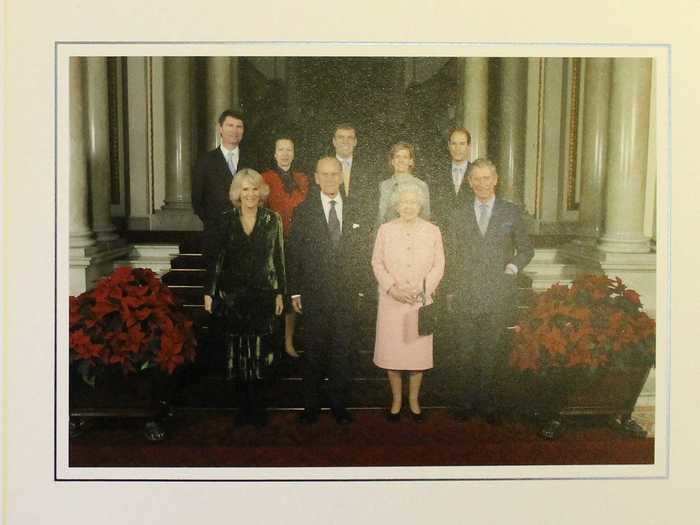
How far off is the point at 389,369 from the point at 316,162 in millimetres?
781

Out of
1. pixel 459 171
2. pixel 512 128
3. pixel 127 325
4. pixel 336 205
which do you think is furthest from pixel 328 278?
pixel 512 128

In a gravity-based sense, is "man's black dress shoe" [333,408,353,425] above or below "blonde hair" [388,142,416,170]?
Result: below

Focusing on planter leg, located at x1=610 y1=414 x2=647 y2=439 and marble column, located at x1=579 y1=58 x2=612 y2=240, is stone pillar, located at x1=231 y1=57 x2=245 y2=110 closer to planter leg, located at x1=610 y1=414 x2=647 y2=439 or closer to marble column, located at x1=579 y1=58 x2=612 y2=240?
marble column, located at x1=579 y1=58 x2=612 y2=240

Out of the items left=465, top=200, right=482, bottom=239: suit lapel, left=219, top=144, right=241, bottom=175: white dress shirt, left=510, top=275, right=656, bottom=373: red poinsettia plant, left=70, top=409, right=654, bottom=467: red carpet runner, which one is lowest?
left=70, top=409, right=654, bottom=467: red carpet runner

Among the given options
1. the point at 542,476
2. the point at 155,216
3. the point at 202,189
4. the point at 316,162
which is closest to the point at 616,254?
the point at 542,476

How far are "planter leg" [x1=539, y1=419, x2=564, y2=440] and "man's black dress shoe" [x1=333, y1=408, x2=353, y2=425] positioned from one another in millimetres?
693

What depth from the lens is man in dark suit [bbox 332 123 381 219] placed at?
2510 millimetres
